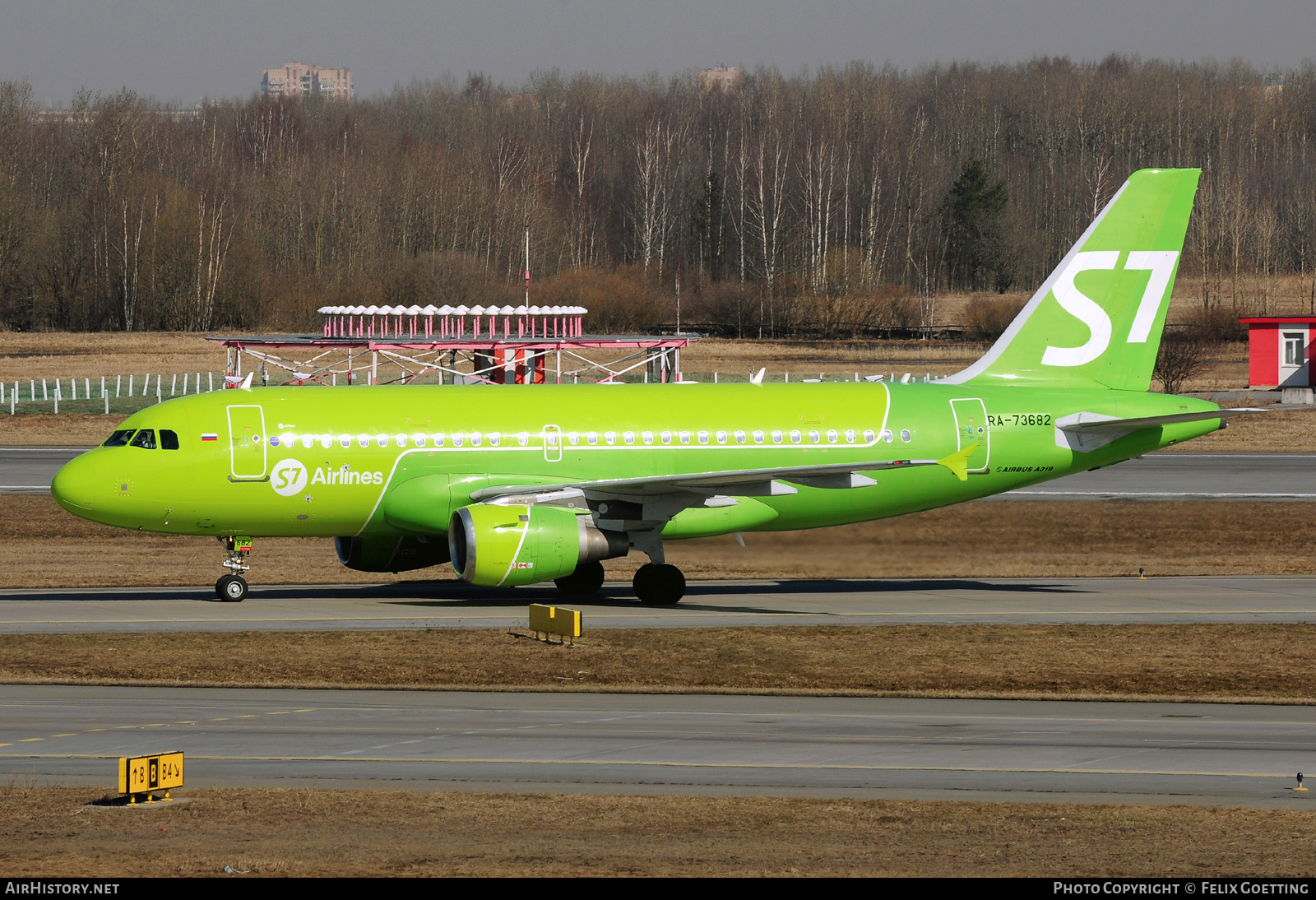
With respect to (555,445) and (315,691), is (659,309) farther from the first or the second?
(315,691)

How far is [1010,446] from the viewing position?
37.6 metres

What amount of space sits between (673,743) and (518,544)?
11.9 m

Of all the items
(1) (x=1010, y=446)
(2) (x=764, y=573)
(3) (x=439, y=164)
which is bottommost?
(2) (x=764, y=573)

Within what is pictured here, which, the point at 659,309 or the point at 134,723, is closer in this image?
the point at 134,723

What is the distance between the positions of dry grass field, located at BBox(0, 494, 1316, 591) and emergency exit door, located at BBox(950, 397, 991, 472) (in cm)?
213

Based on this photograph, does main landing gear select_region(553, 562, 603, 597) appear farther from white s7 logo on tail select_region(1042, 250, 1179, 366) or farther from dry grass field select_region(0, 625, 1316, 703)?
white s7 logo on tail select_region(1042, 250, 1179, 366)

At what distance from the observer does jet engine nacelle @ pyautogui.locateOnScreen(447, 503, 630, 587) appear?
106 ft

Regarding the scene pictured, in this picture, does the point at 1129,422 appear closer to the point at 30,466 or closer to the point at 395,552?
the point at 395,552

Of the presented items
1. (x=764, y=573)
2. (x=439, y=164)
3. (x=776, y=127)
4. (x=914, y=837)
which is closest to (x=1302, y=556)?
(x=764, y=573)

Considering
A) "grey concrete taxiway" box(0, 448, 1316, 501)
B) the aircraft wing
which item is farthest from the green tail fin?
"grey concrete taxiway" box(0, 448, 1316, 501)

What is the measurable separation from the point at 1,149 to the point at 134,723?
15864 centimetres


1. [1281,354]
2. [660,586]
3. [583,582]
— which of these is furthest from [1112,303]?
[1281,354]

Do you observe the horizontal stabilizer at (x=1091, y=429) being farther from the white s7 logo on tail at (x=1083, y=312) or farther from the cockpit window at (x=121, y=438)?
the cockpit window at (x=121, y=438)

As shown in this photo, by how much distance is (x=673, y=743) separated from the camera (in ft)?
69.4
